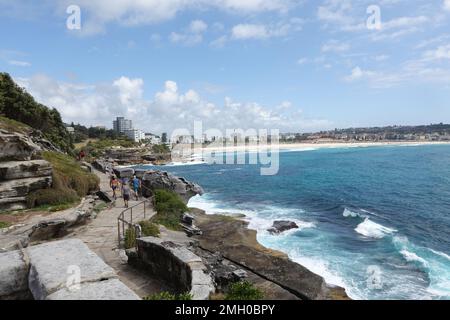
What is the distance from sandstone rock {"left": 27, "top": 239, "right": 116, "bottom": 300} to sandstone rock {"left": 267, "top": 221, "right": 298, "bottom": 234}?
1989 centimetres

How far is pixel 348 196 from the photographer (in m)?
38.1

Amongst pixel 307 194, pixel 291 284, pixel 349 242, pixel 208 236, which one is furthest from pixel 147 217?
pixel 307 194

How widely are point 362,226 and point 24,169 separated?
22.3 metres

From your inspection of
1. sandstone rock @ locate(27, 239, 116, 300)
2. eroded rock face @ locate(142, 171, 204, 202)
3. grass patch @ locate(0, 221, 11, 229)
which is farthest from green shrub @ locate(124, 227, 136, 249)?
eroded rock face @ locate(142, 171, 204, 202)

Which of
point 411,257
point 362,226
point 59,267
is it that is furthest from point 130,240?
point 362,226

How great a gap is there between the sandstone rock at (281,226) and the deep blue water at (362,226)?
59cm

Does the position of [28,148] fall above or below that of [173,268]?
above

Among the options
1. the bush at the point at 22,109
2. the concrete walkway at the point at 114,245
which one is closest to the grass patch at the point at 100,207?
the concrete walkway at the point at 114,245

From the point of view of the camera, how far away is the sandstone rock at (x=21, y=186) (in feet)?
50.9

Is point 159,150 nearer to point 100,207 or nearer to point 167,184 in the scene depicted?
point 167,184

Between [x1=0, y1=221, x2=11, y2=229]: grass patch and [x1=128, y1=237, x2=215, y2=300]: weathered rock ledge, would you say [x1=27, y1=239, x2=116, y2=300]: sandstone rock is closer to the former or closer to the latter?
[x1=128, y1=237, x2=215, y2=300]: weathered rock ledge

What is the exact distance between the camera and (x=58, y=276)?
4.19m
